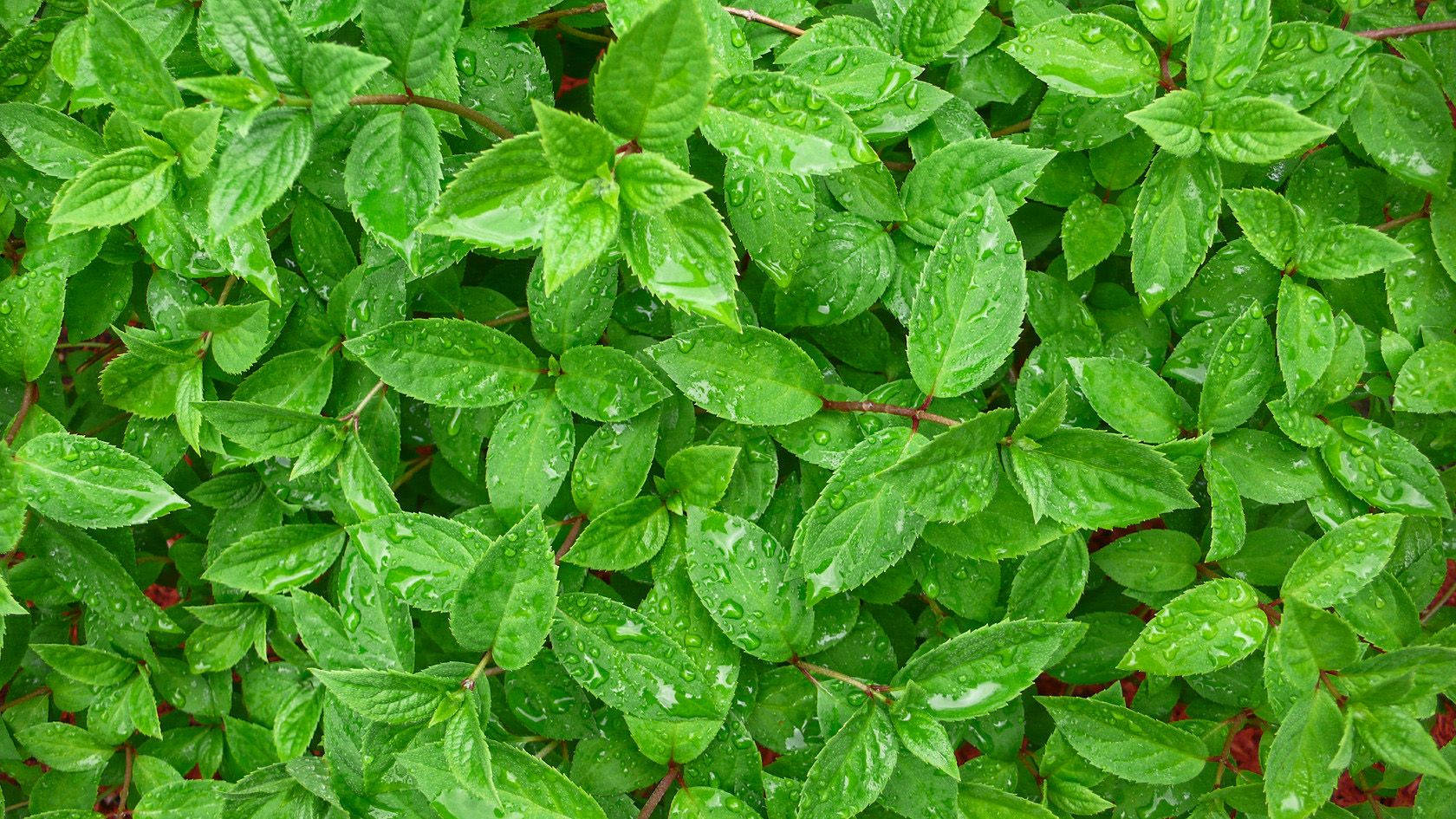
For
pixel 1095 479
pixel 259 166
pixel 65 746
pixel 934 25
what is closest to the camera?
pixel 259 166

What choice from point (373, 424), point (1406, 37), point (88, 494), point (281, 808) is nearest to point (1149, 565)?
point (1406, 37)

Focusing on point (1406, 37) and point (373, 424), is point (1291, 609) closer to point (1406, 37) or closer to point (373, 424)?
point (1406, 37)

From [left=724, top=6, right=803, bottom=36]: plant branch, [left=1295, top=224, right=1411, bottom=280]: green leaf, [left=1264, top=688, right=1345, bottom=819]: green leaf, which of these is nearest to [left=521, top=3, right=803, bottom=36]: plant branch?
[left=724, top=6, right=803, bottom=36]: plant branch

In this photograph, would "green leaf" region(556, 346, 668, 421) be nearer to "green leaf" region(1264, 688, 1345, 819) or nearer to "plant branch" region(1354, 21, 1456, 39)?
"green leaf" region(1264, 688, 1345, 819)

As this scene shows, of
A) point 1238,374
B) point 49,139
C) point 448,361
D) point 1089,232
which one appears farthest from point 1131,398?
point 49,139

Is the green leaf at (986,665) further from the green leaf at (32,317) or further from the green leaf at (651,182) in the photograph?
the green leaf at (32,317)

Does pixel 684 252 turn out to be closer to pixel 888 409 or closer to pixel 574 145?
pixel 574 145
